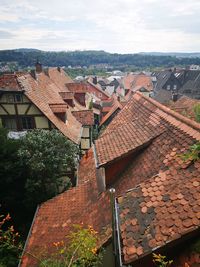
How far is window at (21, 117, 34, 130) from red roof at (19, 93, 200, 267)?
8677mm

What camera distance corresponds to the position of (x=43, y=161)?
1488 centimetres

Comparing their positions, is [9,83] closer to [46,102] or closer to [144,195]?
[46,102]

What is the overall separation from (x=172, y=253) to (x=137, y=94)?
9.94 metres

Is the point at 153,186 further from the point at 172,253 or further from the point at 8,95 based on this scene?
the point at 8,95

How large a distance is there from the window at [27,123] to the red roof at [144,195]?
8.68 m

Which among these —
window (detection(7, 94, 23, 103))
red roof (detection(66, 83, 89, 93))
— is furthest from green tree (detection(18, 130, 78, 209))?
red roof (detection(66, 83, 89, 93))

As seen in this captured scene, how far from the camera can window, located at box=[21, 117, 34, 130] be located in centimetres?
1972

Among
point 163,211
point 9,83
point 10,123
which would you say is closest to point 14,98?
point 9,83

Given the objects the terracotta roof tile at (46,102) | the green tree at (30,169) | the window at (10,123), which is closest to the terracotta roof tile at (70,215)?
the green tree at (30,169)

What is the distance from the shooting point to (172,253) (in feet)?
15.9

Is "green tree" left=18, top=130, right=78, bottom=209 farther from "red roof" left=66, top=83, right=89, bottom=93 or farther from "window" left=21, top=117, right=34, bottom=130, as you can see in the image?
"red roof" left=66, top=83, right=89, bottom=93

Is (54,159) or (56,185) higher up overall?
(54,159)

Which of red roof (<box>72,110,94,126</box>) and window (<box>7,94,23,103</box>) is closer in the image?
window (<box>7,94,23,103</box>)

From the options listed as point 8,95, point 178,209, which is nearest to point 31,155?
point 8,95
